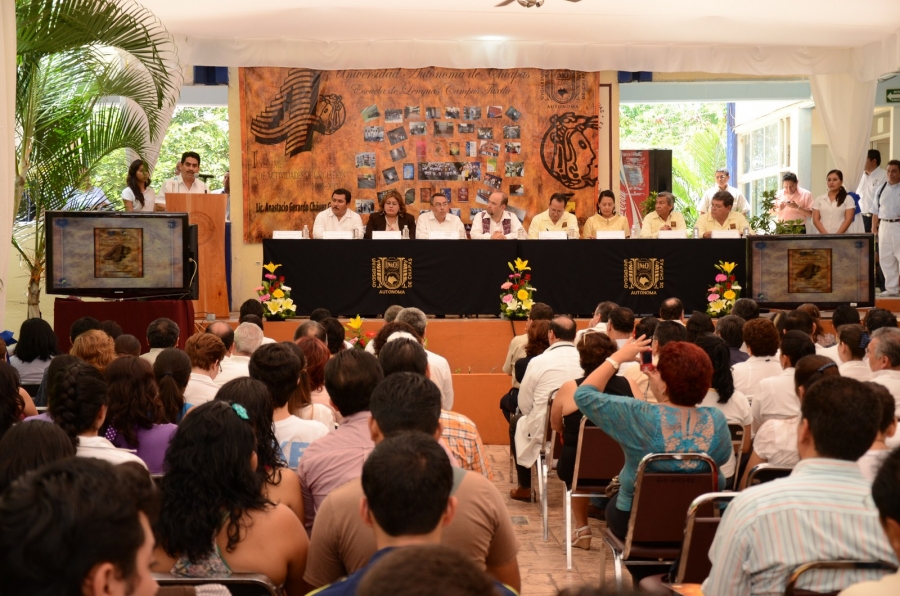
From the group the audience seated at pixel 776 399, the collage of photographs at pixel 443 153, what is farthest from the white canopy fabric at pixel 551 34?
the audience seated at pixel 776 399

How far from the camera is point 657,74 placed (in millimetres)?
12062

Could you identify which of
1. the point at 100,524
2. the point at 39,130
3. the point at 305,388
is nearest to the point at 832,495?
the point at 100,524

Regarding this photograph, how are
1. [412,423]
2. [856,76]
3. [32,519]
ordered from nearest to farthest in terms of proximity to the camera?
1. [32,519]
2. [412,423]
3. [856,76]

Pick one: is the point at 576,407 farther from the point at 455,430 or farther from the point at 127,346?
the point at 127,346

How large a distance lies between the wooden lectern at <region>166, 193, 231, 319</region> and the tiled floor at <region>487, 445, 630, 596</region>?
4.19 meters

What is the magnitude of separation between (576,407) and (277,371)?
155 centimetres

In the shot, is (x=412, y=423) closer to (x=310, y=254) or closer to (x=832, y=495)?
(x=832, y=495)

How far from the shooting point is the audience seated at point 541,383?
194 inches

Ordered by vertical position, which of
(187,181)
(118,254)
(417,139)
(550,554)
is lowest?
(550,554)

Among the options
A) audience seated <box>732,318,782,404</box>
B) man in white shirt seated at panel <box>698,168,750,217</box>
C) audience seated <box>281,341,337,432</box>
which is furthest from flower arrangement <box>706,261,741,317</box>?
audience seated <box>281,341,337,432</box>

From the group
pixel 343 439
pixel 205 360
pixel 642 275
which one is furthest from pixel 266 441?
pixel 642 275

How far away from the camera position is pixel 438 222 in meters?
9.71

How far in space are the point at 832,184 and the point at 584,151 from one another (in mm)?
2604

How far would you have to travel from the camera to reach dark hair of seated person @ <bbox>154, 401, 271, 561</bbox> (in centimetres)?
210
